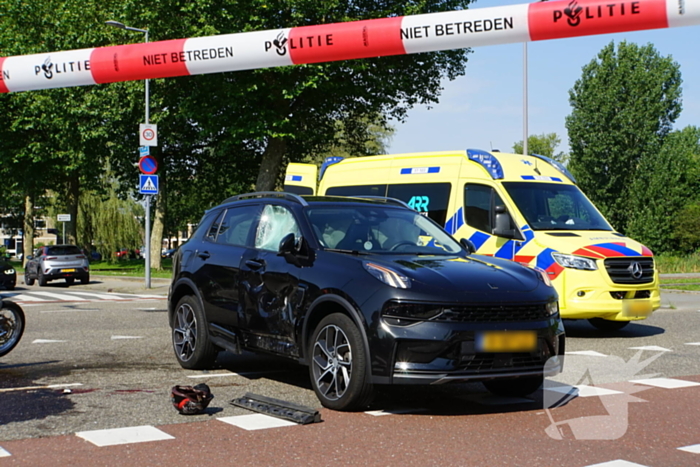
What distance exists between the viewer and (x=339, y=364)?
651 centimetres

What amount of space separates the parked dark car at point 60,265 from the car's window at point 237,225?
22.7m

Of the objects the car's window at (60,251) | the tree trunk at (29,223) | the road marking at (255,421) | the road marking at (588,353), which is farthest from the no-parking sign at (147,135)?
the tree trunk at (29,223)

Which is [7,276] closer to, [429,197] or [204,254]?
[429,197]

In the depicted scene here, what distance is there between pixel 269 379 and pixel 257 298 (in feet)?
3.34

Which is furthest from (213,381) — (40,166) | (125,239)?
(125,239)

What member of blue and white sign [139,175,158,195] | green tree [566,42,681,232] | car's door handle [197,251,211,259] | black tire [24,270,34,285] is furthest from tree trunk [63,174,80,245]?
car's door handle [197,251,211,259]

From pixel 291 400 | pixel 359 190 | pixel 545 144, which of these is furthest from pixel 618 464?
pixel 545 144

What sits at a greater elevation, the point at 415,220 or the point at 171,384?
the point at 415,220

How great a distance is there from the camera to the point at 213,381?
313 inches

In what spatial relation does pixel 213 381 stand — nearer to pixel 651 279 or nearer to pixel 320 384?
pixel 320 384

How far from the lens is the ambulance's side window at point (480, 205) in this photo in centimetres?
1236

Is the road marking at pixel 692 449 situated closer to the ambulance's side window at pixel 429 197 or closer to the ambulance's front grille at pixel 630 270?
the ambulance's front grille at pixel 630 270

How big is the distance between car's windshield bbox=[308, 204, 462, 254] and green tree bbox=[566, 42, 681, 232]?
47.8m

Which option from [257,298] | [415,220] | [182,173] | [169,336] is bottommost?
[169,336]
